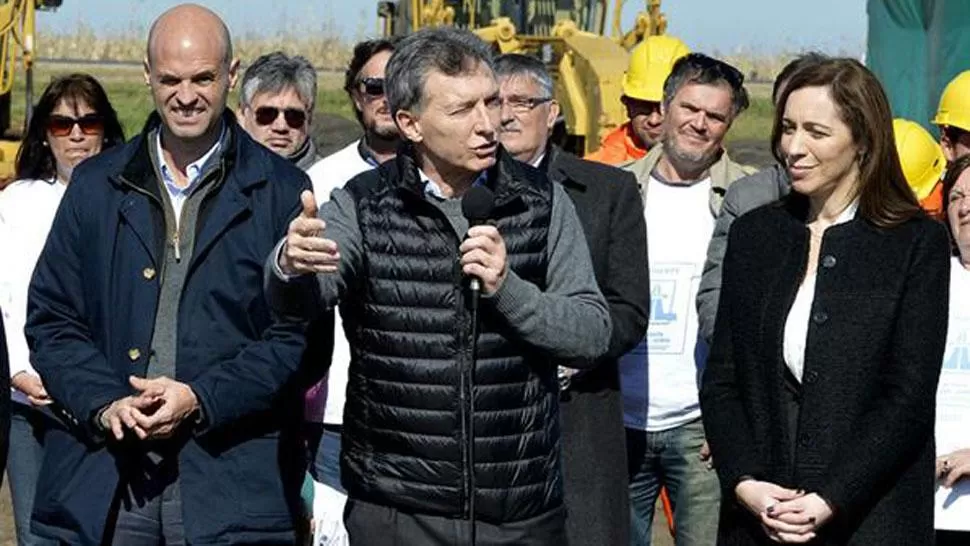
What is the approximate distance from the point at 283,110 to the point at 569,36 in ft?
49.3

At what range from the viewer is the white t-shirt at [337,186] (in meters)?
7.29

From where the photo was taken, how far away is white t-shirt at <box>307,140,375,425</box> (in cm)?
729

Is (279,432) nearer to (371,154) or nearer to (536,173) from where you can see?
(536,173)

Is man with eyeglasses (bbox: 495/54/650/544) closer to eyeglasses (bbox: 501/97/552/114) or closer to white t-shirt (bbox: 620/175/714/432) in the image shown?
eyeglasses (bbox: 501/97/552/114)

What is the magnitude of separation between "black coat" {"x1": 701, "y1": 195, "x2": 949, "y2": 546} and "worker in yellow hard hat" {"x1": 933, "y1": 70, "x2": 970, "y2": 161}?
3.14 meters

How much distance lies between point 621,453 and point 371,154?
1.33 metres

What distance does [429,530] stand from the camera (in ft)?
18.3

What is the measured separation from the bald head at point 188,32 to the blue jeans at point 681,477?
2.19m

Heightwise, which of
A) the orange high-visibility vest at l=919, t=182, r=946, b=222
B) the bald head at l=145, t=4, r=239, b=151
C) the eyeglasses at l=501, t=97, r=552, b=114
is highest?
the bald head at l=145, t=4, r=239, b=151

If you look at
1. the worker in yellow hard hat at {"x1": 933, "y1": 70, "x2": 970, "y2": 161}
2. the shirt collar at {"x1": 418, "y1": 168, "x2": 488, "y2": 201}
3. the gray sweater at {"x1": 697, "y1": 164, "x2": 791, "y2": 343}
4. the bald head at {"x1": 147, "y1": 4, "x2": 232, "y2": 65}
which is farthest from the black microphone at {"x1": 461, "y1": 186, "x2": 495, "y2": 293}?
the worker in yellow hard hat at {"x1": 933, "y1": 70, "x2": 970, "y2": 161}

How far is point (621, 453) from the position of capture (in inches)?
282

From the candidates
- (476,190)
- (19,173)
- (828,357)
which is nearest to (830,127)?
(828,357)

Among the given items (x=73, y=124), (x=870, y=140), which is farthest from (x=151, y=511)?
(x=870, y=140)

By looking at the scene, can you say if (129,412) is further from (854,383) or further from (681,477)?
(681,477)
